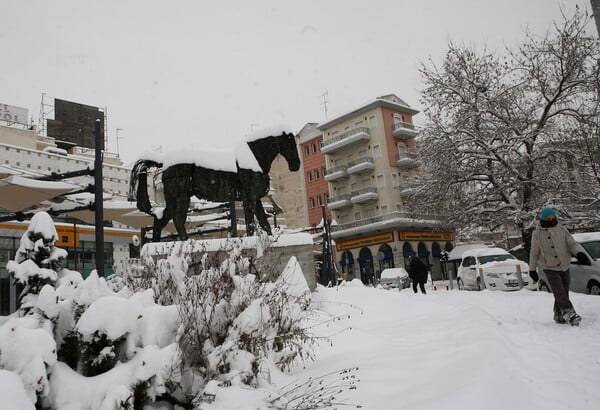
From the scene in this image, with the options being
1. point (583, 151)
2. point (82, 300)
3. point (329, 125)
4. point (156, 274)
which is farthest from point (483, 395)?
point (329, 125)

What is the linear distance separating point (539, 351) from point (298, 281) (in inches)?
103

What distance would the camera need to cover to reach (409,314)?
7.65m

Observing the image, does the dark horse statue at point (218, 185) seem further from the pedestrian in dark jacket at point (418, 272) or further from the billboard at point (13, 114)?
the billboard at point (13, 114)

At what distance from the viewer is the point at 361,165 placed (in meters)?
41.7

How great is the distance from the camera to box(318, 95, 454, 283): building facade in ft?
132

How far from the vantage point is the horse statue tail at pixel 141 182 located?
8.54 meters

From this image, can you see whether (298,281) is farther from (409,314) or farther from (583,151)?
(583,151)

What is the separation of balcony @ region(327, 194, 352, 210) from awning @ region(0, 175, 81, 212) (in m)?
34.5

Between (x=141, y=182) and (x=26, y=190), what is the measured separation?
242 centimetres

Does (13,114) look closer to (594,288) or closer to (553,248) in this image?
(594,288)

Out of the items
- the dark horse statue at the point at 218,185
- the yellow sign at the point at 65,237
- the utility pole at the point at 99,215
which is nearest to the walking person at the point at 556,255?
the dark horse statue at the point at 218,185

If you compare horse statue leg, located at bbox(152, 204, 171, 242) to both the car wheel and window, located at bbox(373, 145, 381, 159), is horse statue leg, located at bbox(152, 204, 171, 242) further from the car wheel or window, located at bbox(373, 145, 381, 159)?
window, located at bbox(373, 145, 381, 159)

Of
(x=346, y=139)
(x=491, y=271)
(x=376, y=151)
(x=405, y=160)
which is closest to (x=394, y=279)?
(x=491, y=271)

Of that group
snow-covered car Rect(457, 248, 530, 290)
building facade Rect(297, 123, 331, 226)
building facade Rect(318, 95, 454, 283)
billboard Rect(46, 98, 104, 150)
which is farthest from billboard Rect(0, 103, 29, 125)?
snow-covered car Rect(457, 248, 530, 290)
